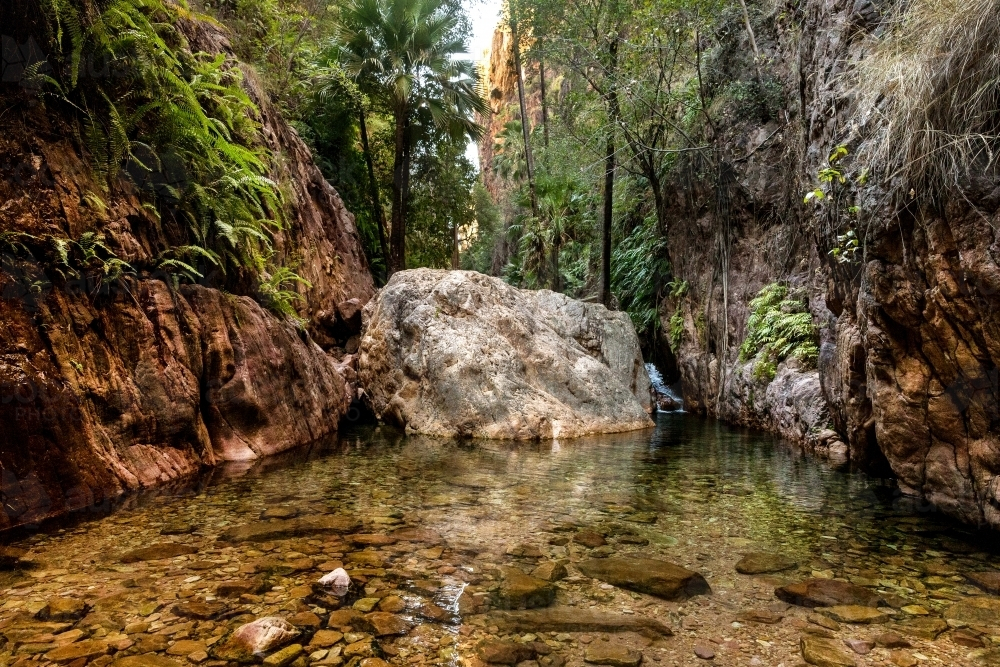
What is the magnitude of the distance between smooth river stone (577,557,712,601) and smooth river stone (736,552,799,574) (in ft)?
1.02

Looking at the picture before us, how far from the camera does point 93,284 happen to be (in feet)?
13.1

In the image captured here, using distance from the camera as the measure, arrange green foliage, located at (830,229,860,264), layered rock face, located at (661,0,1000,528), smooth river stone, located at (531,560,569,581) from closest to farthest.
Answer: smooth river stone, located at (531,560,569,581) < layered rock face, located at (661,0,1000,528) < green foliage, located at (830,229,860,264)

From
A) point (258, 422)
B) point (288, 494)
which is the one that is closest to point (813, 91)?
point (288, 494)

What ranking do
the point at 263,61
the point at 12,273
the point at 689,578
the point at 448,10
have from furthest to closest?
the point at 448,10 → the point at 263,61 → the point at 12,273 → the point at 689,578

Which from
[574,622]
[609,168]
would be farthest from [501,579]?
[609,168]

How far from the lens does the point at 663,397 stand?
40.5ft

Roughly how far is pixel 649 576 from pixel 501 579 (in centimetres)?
72

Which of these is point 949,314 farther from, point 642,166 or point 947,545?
point 642,166

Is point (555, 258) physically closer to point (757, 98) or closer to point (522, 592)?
point (757, 98)

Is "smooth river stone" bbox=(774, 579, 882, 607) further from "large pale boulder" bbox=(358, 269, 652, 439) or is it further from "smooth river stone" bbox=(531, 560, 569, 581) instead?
"large pale boulder" bbox=(358, 269, 652, 439)

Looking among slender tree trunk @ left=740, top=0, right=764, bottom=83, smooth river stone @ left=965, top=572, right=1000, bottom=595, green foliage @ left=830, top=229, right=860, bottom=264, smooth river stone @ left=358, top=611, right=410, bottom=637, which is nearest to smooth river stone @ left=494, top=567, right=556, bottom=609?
smooth river stone @ left=358, top=611, right=410, bottom=637

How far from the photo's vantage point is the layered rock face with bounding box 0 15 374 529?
3244 mm

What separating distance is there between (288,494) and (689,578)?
9.48 feet

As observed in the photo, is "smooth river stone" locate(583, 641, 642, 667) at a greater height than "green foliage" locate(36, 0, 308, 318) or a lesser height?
lesser
